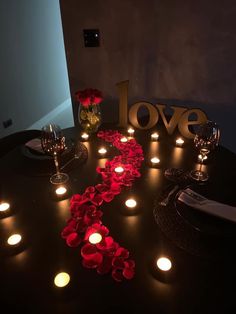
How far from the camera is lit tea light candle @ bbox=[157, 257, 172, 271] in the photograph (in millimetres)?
571

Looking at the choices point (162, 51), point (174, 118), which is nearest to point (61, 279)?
point (174, 118)

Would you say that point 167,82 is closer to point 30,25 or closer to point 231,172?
point 231,172

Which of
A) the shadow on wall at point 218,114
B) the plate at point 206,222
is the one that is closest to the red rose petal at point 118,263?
the plate at point 206,222

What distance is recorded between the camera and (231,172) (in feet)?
3.09

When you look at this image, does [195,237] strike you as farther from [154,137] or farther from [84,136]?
[84,136]

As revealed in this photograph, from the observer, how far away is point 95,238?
2.18 feet

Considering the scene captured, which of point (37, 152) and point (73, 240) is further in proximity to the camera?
point (37, 152)

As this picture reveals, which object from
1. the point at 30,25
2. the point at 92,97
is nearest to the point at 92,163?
the point at 92,97

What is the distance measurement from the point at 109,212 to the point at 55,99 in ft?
11.5

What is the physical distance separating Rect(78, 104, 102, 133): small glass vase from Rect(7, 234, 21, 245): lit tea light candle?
808 mm

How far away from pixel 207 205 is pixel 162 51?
1.30 m

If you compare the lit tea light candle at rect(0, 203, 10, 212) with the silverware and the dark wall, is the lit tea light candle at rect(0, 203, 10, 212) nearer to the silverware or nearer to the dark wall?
the silverware

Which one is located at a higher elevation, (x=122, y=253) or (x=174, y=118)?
(x=174, y=118)

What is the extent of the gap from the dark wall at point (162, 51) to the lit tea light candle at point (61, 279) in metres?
1.52
